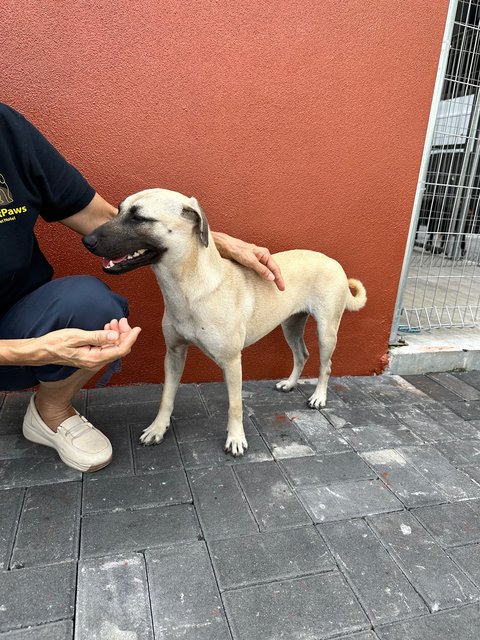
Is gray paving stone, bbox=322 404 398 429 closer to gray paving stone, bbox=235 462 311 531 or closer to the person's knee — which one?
gray paving stone, bbox=235 462 311 531

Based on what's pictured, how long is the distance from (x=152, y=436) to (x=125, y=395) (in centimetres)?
62

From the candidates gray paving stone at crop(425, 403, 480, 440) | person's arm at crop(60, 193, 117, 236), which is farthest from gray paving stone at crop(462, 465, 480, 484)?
person's arm at crop(60, 193, 117, 236)

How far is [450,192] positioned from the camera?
11.4 ft

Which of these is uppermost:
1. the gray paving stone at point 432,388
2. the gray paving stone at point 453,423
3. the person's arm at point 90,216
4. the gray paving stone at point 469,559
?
the person's arm at point 90,216

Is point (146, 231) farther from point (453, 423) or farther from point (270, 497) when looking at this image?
point (453, 423)

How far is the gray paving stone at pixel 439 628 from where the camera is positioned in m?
1.36

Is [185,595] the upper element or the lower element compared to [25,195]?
→ lower

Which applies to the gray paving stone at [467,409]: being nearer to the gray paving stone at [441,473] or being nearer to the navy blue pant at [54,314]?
the gray paving stone at [441,473]

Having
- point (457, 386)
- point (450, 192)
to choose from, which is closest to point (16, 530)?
point (457, 386)

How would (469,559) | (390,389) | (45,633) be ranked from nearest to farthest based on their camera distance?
(45,633) → (469,559) → (390,389)

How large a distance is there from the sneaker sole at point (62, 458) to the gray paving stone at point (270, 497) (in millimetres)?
695

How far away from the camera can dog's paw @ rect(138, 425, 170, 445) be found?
2338 mm

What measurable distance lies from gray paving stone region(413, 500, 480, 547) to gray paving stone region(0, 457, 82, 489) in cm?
165

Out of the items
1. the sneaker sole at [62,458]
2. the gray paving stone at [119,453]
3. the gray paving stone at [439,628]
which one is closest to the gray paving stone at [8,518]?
the sneaker sole at [62,458]
